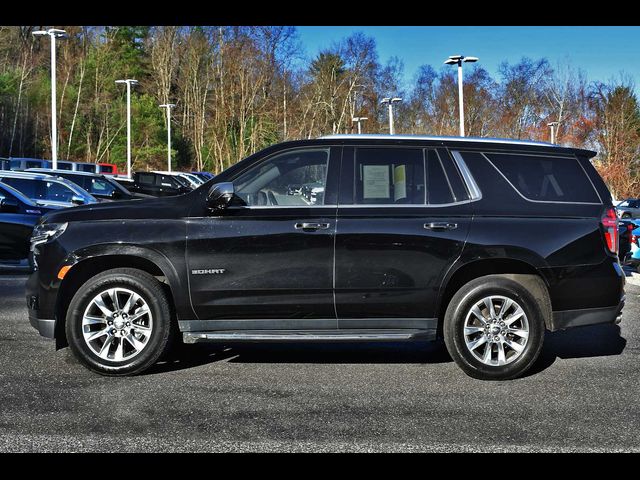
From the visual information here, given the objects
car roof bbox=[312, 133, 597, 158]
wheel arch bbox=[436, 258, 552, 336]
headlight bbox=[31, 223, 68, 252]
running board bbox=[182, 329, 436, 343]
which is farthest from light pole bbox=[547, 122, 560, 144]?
headlight bbox=[31, 223, 68, 252]

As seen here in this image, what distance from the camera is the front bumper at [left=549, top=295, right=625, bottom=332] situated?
6.21 m

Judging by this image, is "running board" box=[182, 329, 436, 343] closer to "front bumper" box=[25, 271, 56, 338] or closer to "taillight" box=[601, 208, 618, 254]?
"front bumper" box=[25, 271, 56, 338]

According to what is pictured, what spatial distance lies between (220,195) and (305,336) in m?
1.29

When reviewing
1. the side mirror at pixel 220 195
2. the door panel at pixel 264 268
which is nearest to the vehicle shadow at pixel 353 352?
the door panel at pixel 264 268

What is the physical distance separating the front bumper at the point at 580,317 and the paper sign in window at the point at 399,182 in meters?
1.56

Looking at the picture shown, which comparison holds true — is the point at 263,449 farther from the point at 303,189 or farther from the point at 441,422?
the point at 303,189

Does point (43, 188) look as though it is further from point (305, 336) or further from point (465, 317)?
point (465, 317)

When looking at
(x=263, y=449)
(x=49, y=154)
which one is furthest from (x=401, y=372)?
(x=49, y=154)

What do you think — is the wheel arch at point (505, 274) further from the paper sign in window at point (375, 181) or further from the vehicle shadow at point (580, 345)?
the paper sign in window at point (375, 181)

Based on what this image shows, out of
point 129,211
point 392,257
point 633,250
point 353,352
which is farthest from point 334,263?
point 633,250

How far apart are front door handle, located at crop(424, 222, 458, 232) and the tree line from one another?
46597 mm

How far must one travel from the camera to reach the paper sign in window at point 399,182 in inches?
245

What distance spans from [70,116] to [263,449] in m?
62.7
